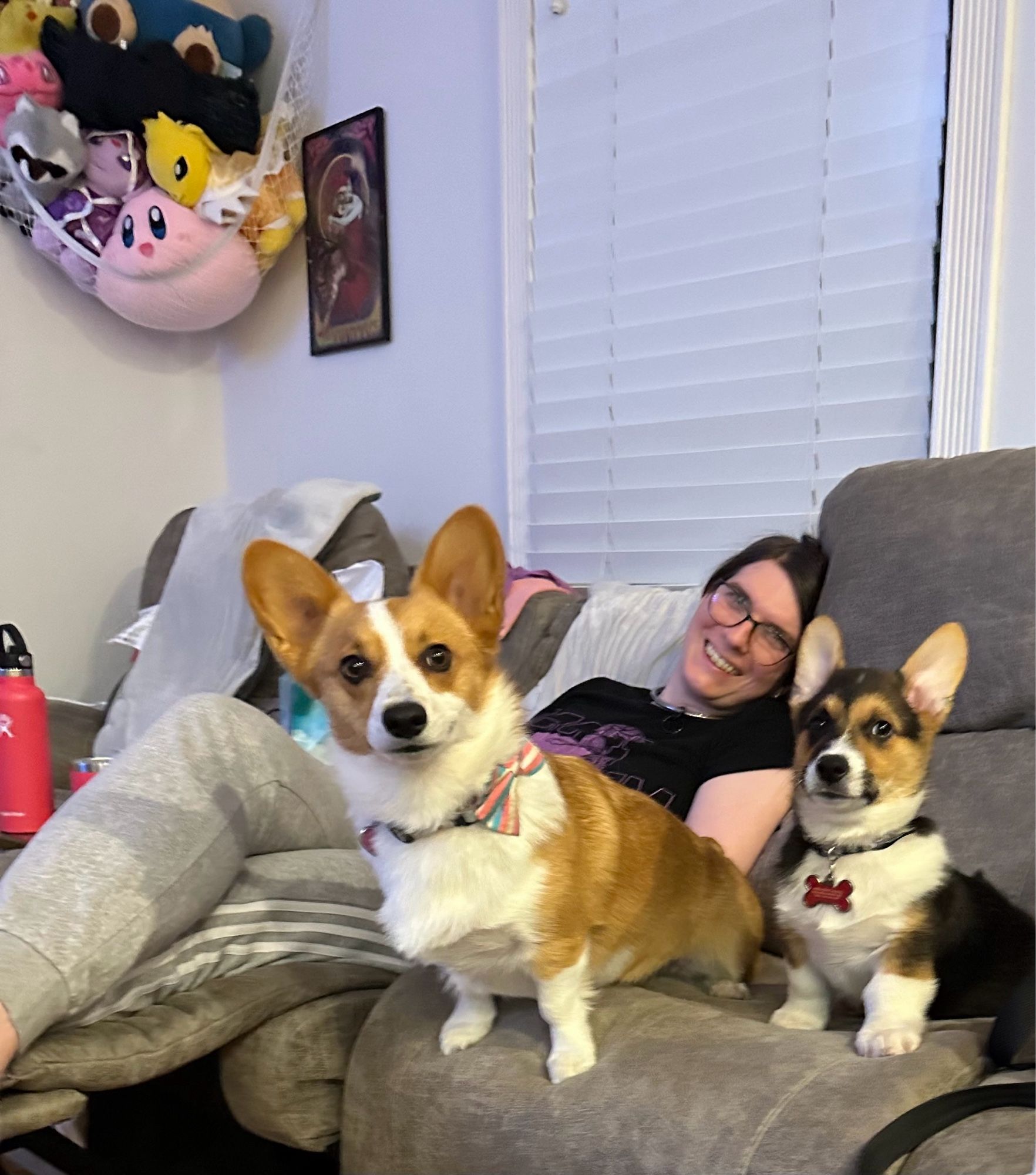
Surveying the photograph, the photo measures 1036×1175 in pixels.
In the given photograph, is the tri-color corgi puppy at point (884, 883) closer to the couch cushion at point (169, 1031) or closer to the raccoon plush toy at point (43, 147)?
the couch cushion at point (169, 1031)

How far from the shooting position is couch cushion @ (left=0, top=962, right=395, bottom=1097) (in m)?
1.08

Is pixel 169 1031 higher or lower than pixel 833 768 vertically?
lower

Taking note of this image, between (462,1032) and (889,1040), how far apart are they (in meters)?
0.48

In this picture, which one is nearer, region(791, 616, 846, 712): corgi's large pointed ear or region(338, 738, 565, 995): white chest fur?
region(338, 738, 565, 995): white chest fur

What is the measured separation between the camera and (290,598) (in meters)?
1.16

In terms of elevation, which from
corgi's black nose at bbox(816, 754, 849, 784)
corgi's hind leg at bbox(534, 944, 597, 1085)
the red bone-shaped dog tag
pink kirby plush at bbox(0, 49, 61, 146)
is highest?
pink kirby plush at bbox(0, 49, 61, 146)

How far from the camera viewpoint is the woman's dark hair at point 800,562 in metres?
1.62

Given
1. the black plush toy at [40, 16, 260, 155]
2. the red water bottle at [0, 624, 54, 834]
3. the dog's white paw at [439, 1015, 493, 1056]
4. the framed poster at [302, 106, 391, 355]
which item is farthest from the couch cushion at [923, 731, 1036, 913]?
the black plush toy at [40, 16, 260, 155]

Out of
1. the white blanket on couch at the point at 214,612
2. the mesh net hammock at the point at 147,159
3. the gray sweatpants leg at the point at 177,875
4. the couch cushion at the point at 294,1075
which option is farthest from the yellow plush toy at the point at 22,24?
the couch cushion at the point at 294,1075

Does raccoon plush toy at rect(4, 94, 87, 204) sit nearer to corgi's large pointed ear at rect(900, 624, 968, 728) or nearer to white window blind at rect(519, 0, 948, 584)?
white window blind at rect(519, 0, 948, 584)

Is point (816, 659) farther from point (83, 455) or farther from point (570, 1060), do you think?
point (83, 455)

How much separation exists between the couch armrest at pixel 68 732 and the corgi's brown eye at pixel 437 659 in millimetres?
1706

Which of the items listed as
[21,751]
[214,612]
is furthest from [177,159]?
[21,751]

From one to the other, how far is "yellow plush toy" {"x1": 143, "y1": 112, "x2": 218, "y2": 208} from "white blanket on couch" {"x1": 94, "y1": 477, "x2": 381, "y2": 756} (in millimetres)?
920
